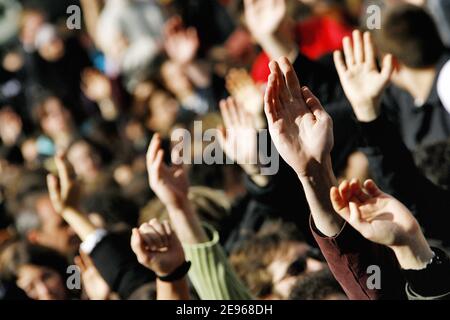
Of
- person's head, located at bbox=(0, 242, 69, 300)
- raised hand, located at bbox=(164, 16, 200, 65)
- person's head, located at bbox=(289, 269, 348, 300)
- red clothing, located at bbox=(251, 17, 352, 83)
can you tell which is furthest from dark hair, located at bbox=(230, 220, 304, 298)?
raised hand, located at bbox=(164, 16, 200, 65)

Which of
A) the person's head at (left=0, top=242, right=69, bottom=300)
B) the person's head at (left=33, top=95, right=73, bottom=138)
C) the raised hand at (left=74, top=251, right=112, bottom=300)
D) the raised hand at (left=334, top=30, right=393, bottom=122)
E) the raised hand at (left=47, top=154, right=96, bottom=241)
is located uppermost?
the raised hand at (left=334, top=30, right=393, bottom=122)

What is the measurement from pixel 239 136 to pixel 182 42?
9.55 ft

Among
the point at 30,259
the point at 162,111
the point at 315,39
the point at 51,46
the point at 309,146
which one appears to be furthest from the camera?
the point at 51,46

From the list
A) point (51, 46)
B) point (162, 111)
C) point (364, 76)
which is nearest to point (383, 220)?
point (364, 76)

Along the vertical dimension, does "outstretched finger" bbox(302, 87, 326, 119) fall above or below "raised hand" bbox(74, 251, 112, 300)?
above

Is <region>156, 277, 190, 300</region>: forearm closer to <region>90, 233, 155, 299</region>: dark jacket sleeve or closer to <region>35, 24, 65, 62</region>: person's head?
<region>90, 233, 155, 299</region>: dark jacket sleeve

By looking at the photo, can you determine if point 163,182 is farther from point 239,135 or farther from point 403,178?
point 403,178

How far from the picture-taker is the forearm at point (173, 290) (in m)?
2.91

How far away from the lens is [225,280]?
122 inches

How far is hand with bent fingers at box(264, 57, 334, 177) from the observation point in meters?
2.46

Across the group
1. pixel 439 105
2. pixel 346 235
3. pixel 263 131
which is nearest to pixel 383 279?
pixel 346 235

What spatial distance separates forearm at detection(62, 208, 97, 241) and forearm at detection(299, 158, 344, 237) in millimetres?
1141

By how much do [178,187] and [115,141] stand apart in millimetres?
3116

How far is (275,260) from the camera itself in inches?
128
